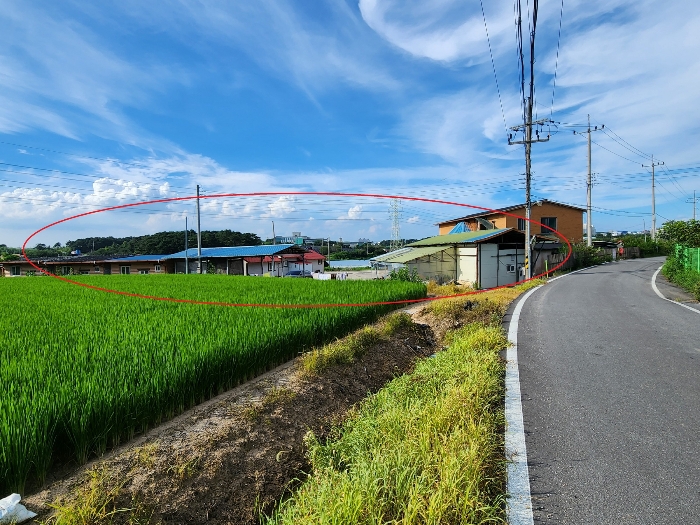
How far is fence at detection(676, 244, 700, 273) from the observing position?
16797mm

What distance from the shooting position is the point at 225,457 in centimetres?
358

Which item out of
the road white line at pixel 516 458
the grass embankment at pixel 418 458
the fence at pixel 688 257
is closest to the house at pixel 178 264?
the fence at pixel 688 257

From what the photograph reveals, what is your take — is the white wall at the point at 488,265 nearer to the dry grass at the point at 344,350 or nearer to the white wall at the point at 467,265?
the white wall at the point at 467,265

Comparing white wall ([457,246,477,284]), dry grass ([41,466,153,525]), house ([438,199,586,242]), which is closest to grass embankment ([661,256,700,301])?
white wall ([457,246,477,284])

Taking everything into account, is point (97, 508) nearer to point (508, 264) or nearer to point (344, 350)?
point (344, 350)

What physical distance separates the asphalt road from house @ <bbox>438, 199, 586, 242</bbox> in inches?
1160

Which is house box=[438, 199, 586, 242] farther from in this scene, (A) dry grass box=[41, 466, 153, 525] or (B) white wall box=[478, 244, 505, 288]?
(A) dry grass box=[41, 466, 153, 525]

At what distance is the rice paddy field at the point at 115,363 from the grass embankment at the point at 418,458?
71.1 inches

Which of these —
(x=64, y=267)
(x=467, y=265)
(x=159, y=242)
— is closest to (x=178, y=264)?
(x=64, y=267)

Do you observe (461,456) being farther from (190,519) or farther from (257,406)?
(257,406)

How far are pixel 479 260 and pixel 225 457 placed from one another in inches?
889

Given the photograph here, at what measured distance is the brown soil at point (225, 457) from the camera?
9.87 ft

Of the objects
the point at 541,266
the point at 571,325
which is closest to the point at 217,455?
the point at 571,325

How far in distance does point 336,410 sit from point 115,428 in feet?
8.07
